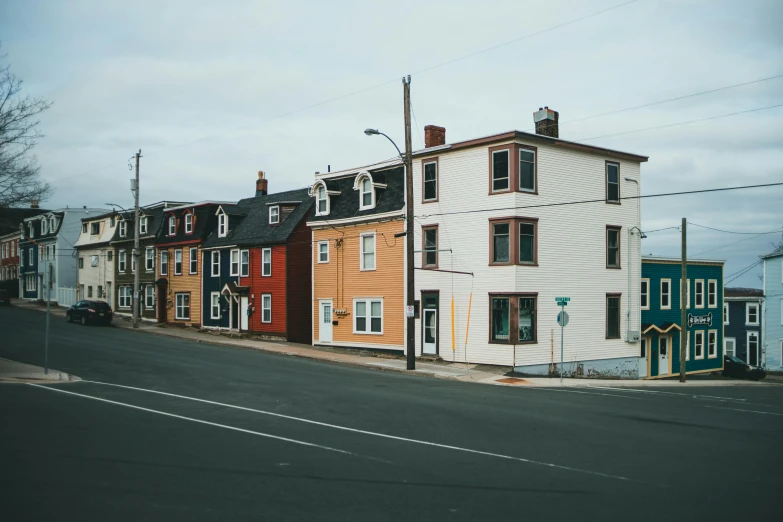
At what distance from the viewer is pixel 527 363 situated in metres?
30.5

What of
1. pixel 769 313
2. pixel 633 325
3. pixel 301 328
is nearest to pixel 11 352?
pixel 301 328

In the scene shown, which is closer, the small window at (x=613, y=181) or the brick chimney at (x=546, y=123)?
the brick chimney at (x=546, y=123)

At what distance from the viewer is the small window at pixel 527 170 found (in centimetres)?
3053

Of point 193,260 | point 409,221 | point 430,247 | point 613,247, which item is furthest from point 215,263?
point 613,247

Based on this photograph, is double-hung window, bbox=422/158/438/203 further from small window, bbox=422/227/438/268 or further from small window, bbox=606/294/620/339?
small window, bbox=606/294/620/339

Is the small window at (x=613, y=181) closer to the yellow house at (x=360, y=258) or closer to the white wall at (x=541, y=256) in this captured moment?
the white wall at (x=541, y=256)

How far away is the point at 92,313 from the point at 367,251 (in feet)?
72.4

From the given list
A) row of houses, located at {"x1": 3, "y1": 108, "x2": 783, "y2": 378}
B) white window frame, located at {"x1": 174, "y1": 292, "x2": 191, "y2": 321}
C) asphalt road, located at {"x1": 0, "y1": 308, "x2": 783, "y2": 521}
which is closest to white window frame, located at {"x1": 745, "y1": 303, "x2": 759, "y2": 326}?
row of houses, located at {"x1": 3, "y1": 108, "x2": 783, "y2": 378}

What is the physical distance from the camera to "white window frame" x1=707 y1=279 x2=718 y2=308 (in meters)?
45.8

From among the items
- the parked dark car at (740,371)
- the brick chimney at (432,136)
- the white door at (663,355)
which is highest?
the brick chimney at (432,136)

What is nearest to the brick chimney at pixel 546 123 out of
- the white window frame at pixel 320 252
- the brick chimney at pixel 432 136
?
the brick chimney at pixel 432 136

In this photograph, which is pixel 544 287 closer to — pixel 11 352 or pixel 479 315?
pixel 479 315

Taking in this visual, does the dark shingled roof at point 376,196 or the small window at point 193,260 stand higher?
the dark shingled roof at point 376,196

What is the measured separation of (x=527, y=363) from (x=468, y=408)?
41.0 ft
